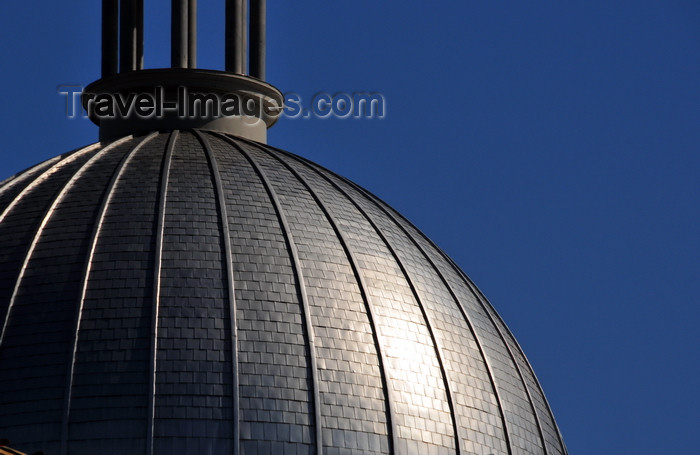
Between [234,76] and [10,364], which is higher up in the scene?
[234,76]

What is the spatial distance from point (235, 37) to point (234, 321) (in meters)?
15.4

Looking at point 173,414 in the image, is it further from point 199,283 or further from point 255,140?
point 255,140

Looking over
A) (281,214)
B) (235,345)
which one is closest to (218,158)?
(281,214)

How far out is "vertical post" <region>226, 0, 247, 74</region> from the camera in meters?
82.1

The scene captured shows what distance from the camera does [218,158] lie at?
75938 mm

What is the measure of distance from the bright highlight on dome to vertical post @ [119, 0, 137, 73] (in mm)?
4879

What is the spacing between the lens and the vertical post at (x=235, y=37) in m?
82.1

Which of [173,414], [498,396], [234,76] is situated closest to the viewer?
[173,414]

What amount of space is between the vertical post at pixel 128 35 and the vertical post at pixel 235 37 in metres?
2.80

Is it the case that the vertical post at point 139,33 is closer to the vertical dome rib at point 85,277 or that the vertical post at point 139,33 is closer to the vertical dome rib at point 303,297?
the vertical dome rib at point 85,277

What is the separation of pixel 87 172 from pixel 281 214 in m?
5.73

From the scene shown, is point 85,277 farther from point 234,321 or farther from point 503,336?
point 503,336

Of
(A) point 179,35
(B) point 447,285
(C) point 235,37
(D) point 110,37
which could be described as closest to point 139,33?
(D) point 110,37

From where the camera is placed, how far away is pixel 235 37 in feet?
271
